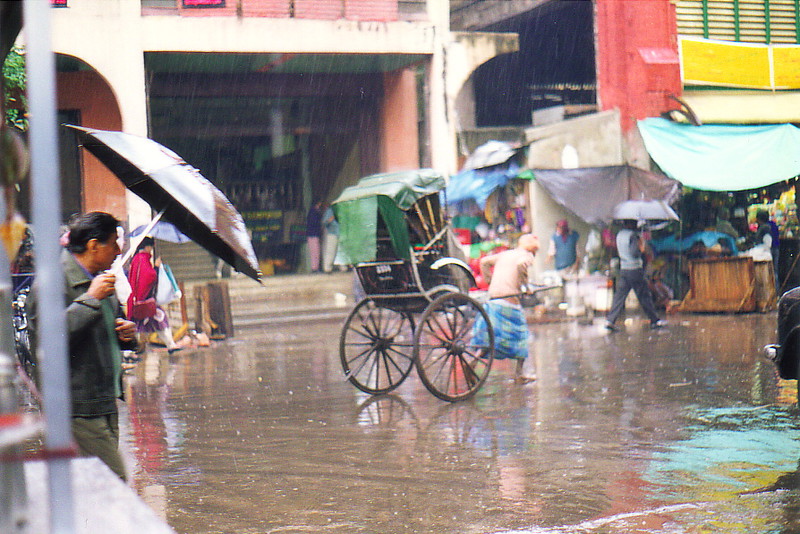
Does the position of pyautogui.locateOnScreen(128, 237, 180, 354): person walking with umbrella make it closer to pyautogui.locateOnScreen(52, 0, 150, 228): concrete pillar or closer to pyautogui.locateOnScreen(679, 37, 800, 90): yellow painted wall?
pyautogui.locateOnScreen(52, 0, 150, 228): concrete pillar

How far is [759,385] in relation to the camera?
8922mm

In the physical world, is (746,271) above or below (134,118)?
below

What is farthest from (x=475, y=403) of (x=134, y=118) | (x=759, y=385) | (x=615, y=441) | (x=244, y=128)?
(x=244, y=128)

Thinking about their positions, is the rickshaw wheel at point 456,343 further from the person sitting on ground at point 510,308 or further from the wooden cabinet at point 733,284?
the wooden cabinet at point 733,284

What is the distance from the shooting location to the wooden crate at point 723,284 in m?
15.8

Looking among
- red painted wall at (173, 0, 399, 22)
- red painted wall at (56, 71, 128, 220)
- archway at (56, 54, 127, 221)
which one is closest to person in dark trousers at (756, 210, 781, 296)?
red painted wall at (173, 0, 399, 22)

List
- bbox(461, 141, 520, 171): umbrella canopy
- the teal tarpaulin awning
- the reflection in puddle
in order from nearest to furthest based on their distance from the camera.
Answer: the reflection in puddle < the teal tarpaulin awning < bbox(461, 141, 520, 171): umbrella canopy

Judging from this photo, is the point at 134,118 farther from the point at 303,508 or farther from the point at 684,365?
the point at 303,508

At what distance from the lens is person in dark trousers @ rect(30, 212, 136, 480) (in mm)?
3842

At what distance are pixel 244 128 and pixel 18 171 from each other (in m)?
20.3

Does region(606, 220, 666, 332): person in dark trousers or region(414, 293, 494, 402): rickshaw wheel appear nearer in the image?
region(414, 293, 494, 402): rickshaw wheel

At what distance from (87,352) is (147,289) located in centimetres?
813

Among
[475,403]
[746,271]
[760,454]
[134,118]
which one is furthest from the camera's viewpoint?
[134,118]

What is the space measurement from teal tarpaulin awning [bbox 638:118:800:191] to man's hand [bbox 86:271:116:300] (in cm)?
1375
